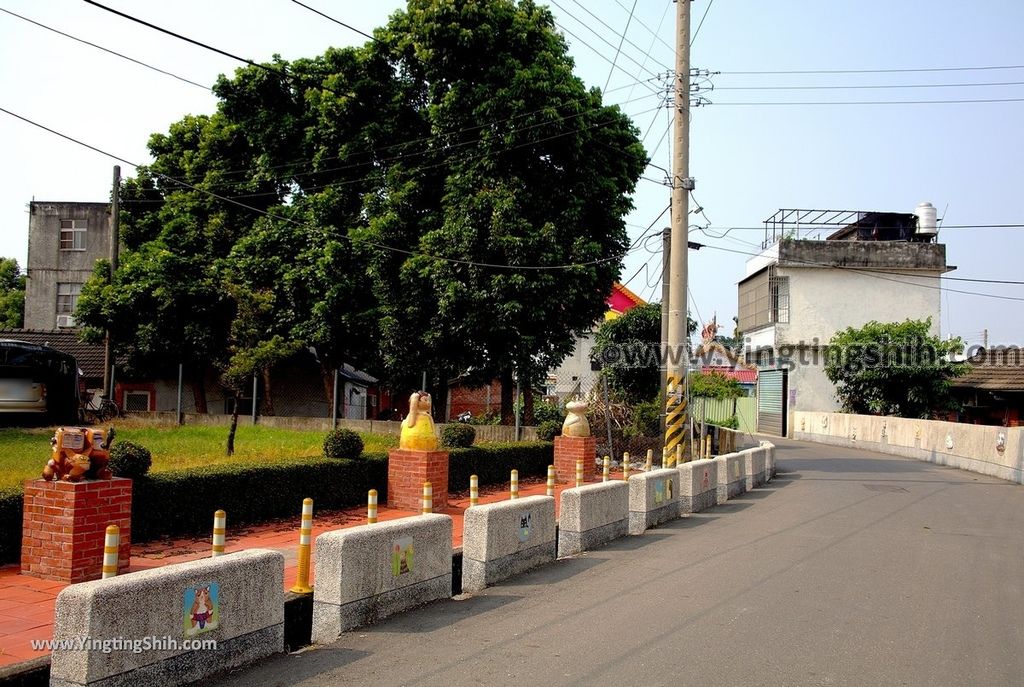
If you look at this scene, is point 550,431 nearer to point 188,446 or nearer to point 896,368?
point 188,446

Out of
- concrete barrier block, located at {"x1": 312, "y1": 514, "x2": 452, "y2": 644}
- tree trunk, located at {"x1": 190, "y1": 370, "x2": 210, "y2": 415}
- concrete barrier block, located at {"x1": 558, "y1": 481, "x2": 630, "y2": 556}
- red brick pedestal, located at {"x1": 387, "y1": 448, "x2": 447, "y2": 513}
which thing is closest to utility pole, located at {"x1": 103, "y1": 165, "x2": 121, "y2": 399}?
tree trunk, located at {"x1": 190, "y1": 370, "x2": 210, "y2": 415}

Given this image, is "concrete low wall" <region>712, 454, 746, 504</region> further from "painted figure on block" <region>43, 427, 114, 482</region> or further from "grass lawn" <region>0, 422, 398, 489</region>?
"painted figure on block" <region>43, 427, 114, 482</region>

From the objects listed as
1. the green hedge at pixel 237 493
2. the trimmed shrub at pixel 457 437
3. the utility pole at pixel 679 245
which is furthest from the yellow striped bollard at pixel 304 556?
the utility pole at pixel 679 245

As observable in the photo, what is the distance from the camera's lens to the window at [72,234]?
133ft

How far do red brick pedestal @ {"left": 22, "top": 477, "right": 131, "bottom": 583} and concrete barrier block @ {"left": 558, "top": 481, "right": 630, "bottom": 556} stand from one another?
499 cm

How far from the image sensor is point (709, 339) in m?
43.4

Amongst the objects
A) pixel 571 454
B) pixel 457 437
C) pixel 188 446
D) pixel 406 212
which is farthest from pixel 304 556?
pixel 406 212

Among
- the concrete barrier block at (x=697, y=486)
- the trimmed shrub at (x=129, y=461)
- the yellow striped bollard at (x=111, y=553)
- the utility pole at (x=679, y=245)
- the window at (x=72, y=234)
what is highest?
the window at (x=72, y=234)

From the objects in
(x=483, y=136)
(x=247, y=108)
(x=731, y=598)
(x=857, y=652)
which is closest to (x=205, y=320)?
(x=247, y=108)

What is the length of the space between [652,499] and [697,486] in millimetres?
2446

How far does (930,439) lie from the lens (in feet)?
93.9

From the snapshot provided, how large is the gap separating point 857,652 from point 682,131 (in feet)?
47.2

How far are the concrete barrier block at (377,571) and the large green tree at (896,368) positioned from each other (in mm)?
31444

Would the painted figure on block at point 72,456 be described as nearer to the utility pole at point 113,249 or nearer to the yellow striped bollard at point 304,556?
the yellow striped bollard at point 304,556
